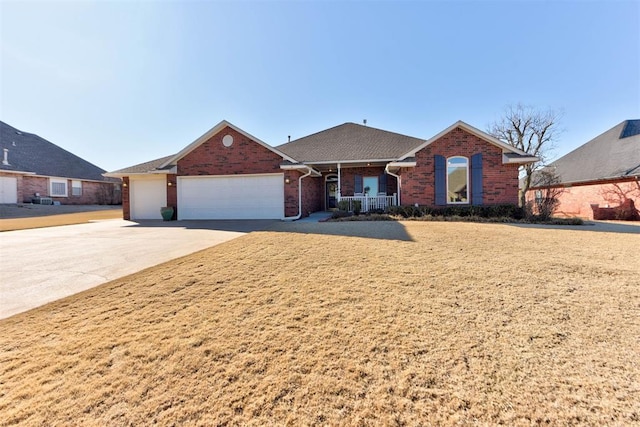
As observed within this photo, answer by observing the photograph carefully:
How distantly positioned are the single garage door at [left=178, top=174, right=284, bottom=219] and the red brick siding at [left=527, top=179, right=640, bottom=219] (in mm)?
15486

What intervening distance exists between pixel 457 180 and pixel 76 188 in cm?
3473

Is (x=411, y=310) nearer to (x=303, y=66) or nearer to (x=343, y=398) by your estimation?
(x=343, y=398)

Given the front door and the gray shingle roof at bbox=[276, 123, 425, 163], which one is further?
the front door

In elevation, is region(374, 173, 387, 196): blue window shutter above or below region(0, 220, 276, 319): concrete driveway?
above

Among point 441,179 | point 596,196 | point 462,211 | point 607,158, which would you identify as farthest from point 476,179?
point 607,158

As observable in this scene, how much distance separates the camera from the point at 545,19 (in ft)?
36.0

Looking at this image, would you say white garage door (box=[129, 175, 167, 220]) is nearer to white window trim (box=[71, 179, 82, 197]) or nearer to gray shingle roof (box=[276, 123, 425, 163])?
gray shingle roof (box=[276, 123, 425, 163])

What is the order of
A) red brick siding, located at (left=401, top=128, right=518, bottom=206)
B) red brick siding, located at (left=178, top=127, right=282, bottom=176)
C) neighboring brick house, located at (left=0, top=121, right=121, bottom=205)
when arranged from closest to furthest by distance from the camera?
1. red brick siding, located at (left=401, top=128, right=518, bottom=206)
2. red brick siding, located at (left=178, top=127, right=282, bottom=176)
3. neighboring brick house, located at (left=0, top=121, right=121, bottom=205)

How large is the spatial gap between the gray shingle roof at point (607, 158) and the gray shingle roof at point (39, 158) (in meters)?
43.9

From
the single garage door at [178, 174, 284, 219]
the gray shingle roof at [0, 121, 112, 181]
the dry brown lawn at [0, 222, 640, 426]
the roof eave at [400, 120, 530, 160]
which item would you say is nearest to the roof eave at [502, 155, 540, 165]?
the roof eave at [400, 120, 530, 160]

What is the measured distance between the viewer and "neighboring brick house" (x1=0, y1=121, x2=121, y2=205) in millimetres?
22625

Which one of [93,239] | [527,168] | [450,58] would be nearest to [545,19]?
[450,58]

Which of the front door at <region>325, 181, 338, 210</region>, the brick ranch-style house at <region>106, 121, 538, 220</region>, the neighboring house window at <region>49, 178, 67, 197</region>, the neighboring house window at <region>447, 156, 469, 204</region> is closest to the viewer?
the brick ranch-style house at <region>106, 121, 538, 220</region>

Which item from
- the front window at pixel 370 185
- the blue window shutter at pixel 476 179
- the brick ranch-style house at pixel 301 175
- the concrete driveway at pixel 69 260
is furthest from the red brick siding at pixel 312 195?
the blue window shutter at pixel 476 179
